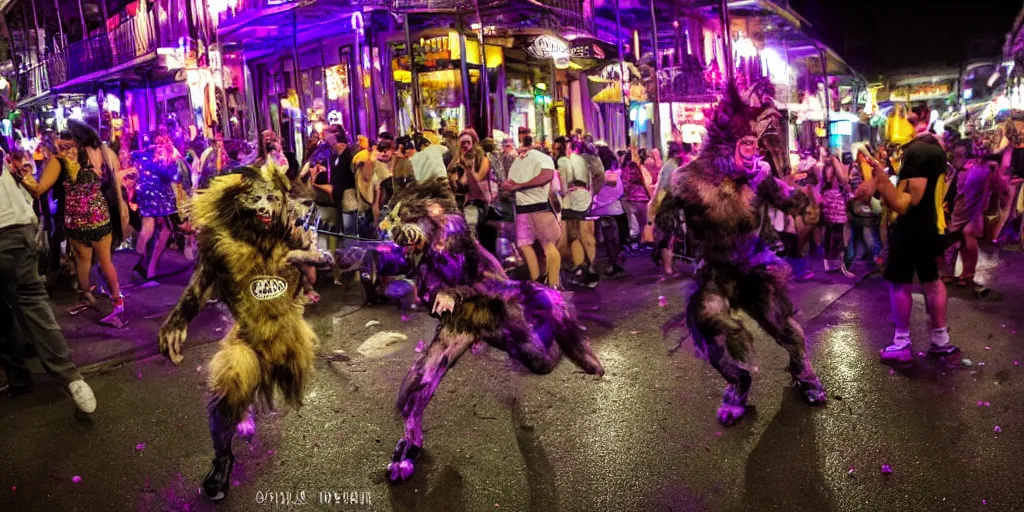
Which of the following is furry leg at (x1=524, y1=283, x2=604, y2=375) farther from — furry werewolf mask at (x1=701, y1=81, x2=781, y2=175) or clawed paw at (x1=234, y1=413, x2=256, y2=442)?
clawed paw at (x1=234, y1=413, x2=256, y2=442)

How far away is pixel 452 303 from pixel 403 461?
97cm

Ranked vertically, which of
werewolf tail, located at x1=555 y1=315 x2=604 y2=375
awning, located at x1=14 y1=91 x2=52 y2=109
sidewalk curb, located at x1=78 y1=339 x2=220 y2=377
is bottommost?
sidewalk curb, located at x1=78 y1=339 x2=220 y2=377

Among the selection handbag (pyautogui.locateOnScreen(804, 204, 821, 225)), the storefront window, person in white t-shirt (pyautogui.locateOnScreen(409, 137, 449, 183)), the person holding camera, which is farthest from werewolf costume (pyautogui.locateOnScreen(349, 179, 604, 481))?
the storefront window

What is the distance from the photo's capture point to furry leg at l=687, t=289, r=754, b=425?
4543 millimetres

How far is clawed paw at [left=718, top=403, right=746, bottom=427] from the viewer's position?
4.66 meters

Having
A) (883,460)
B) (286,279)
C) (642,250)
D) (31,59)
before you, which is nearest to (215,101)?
(642,250)

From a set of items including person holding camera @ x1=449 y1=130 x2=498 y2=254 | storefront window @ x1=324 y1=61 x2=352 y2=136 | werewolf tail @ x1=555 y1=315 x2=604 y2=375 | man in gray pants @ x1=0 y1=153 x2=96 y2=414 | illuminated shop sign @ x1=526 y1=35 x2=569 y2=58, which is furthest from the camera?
storefront window @ x1=324 y1=61 x2=352 y2=136

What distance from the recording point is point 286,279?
4074 millimetres

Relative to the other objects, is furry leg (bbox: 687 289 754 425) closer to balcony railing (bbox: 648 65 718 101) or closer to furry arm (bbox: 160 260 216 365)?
furry arm (bbox: 160 260 216 365)

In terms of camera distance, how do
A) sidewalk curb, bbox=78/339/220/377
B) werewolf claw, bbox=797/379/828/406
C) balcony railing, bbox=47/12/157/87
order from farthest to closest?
1. balcony railing, bbox=47/12/157/87
2. sidewalk curb, bbox=78/339/220/377
3. werewolf claw, bbox=797/379/828/406

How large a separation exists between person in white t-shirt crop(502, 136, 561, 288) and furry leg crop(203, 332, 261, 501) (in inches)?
207

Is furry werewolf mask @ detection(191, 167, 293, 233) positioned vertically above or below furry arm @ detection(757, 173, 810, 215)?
above

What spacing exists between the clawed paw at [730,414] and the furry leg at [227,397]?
2.87 metres

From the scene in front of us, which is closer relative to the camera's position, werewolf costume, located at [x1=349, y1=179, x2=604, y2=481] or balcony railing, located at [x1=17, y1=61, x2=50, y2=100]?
werewolf costume, located at [x1=349, y1=179, x2=604, y2=481]
